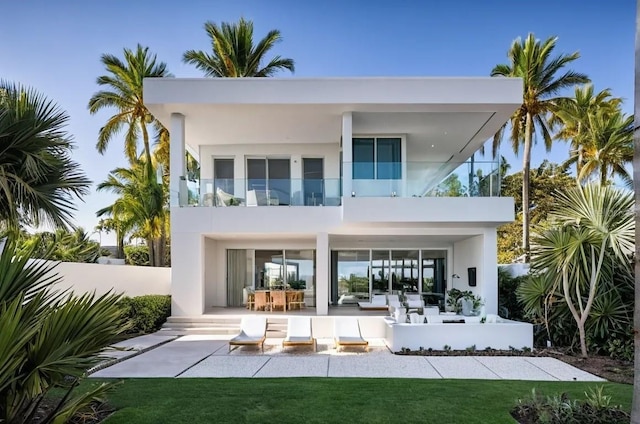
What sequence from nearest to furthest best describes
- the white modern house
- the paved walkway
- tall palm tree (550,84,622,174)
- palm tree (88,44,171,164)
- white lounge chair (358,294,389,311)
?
1. the paved walkway
2. the white modern house
3. white lounge chair (358,294,389,311)
4. palm tree (88,44,171,164)
5. tall palm tree (550,84,622,174)

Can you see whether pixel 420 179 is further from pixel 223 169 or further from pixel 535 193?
pixel 535 193

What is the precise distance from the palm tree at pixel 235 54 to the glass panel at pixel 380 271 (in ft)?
40.0

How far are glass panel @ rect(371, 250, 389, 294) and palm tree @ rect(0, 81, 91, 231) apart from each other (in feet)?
42.7

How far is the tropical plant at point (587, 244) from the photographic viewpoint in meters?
10.3

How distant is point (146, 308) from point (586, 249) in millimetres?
12446

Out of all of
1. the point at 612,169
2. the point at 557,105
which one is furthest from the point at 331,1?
the point at 612,169

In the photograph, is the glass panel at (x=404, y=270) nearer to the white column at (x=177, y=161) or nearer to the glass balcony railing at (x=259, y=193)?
the glass balcony railing at (x=259, y=193)

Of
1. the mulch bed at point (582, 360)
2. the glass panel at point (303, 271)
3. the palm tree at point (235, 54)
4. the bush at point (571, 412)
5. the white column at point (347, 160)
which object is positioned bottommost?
the mulch bed at point (582, 360)

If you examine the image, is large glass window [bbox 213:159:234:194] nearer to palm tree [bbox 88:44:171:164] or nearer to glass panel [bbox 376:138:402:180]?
palm tree [bbox 88:44:171:164]

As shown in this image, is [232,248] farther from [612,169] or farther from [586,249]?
[612,169]

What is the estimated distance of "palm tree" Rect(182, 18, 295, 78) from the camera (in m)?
23.1

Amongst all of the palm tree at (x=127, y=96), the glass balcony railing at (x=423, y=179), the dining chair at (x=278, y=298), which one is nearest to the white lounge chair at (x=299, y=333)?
the dining chair at (x=278, y=298)

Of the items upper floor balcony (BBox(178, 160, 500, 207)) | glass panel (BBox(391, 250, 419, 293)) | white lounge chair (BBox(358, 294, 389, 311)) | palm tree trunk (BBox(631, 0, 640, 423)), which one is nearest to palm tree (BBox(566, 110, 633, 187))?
glass panel (BBox(391, 250, 419, 293))

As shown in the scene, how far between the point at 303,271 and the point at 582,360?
35.9 ft
